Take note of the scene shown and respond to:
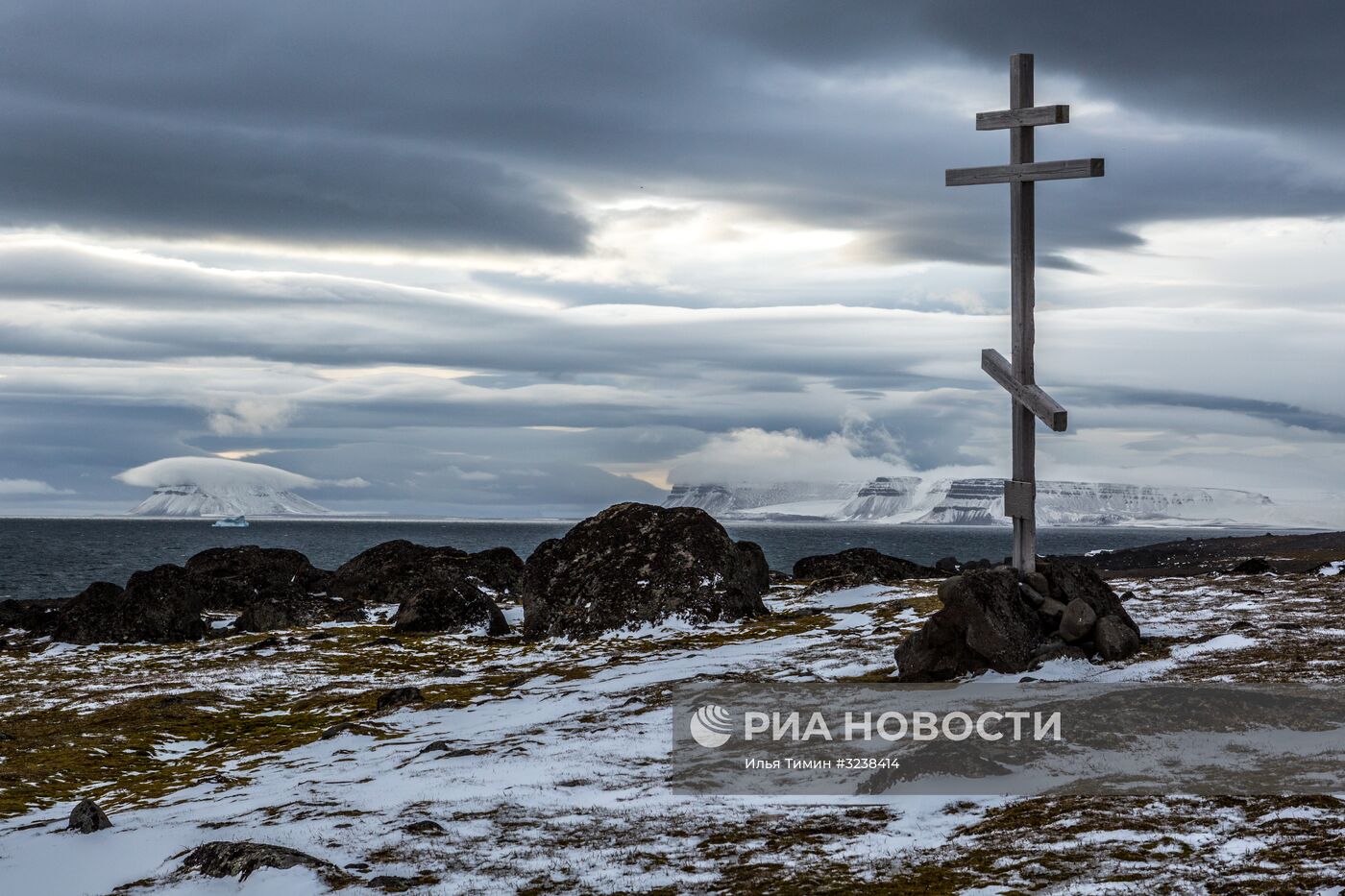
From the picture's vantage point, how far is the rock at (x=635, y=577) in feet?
86.7

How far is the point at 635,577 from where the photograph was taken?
27203 mm

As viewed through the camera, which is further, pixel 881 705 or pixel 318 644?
pixel 318 644

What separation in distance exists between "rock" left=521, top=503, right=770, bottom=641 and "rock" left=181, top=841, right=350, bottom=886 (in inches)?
647

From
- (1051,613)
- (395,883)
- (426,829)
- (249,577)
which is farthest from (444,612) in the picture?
(395,883)

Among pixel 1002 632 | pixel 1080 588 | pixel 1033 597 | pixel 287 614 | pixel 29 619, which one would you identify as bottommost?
pixel 29 619

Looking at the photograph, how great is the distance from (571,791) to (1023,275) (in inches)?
485

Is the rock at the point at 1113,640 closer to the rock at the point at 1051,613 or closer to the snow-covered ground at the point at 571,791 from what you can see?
the snow-covered ground at the point at 571,791

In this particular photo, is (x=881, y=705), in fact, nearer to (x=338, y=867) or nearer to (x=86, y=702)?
(x=338, y=867)

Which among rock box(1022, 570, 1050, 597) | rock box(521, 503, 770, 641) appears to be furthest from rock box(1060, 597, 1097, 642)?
rock box(521, 503, 770, 641)

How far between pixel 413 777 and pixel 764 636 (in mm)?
11714

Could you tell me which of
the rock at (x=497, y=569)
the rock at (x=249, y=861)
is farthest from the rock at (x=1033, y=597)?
the rock at (x=497, y=569)

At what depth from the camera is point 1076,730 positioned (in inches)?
492

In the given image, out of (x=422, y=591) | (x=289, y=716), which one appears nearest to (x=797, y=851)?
(x=289, y=716)

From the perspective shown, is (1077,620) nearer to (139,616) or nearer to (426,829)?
(426,829)
